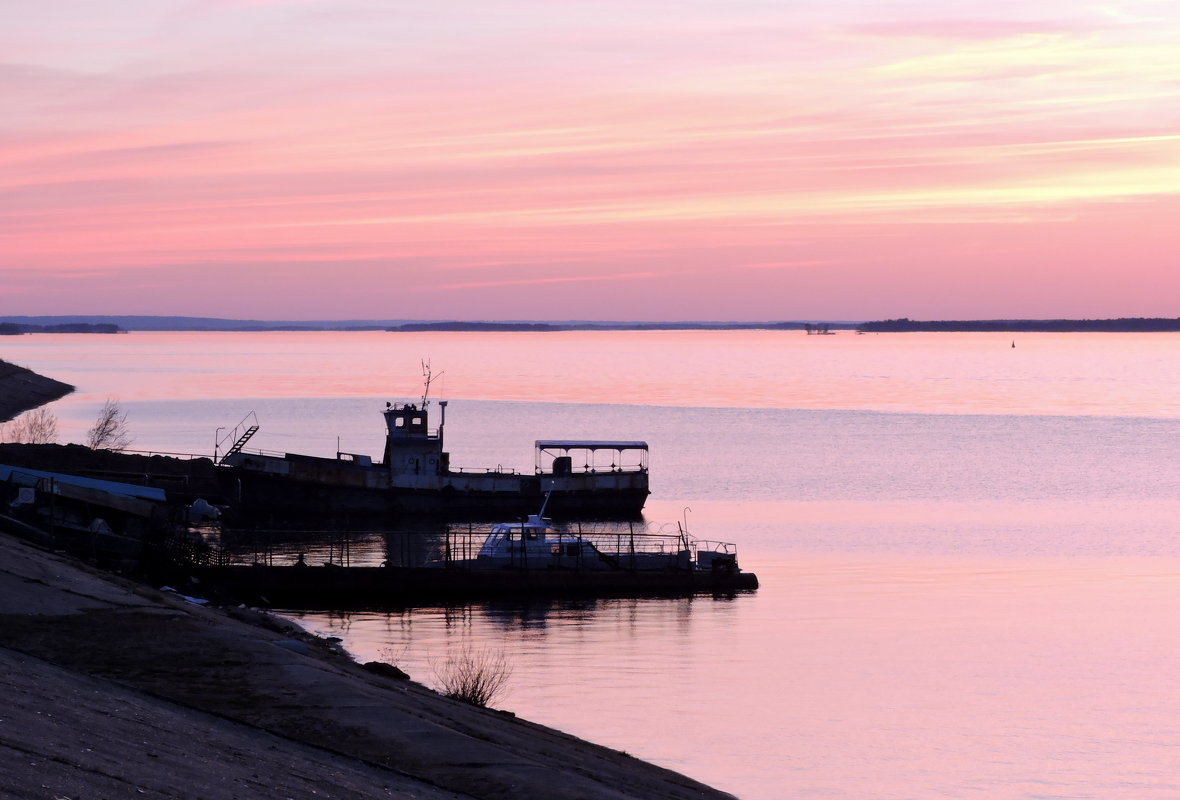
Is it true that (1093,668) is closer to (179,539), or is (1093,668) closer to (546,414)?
(179,539)

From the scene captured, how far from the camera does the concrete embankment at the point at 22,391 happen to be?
456 ft

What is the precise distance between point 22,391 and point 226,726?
148250mm

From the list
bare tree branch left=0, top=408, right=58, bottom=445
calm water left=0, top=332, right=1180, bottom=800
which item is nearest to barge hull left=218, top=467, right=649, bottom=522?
calm water left=0, top=332, right=1180, bottom=800

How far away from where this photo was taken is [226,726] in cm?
1888

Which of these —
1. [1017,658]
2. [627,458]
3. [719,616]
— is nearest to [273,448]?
[627,458]

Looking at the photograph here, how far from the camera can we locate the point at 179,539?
1784 inches

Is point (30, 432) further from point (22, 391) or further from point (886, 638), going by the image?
point (22, 391)

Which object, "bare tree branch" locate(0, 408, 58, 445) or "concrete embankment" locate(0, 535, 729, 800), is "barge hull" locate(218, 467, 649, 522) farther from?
"concrete embankment" locate(0, 535, 729, 800)

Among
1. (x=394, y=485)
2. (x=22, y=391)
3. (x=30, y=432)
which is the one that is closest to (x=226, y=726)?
(x=394, y=485)

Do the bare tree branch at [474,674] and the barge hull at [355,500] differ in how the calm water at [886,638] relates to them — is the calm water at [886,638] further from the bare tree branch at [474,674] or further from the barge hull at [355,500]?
the barge hull at [355,500]

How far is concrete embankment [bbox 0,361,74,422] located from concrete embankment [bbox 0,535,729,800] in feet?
360

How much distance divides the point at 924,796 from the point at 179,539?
27.6 m

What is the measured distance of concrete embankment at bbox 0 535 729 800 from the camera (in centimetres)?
1541

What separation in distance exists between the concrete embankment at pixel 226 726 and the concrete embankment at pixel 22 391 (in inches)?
4316
